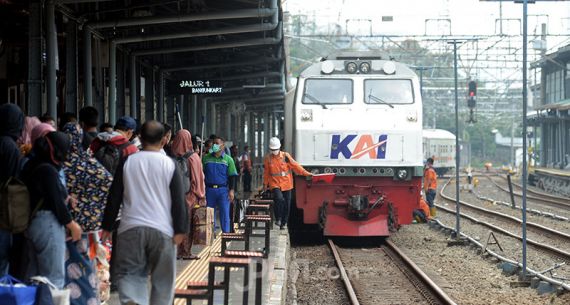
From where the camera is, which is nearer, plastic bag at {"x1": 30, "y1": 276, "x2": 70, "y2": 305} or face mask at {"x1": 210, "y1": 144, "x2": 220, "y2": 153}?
plastic bag at {"x1": 30, "y1": 276, "x2": 70, "y2": 305}

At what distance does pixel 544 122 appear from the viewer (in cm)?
5191

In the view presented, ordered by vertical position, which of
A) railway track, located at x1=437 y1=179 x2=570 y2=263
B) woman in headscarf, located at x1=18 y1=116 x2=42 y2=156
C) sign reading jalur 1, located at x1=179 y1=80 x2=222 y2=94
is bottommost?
railway track, located at x1=437 y1=179 x2=570 y2=263

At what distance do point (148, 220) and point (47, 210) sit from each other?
0.68 metres

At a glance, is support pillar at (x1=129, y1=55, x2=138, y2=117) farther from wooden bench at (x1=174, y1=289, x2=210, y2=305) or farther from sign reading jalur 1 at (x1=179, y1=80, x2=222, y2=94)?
wooden bench at (x1=174, y1=289, x2=210, y2=305)

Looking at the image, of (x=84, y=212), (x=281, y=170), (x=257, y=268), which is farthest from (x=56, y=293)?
(x=281, y=170)

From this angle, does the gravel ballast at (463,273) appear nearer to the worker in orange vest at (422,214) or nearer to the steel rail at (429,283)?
the steel rail at (429,283)

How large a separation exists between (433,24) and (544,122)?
1809 cm

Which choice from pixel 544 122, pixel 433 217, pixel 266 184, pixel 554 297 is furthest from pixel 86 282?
pixel 544 122

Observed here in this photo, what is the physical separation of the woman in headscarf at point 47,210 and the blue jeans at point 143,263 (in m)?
0.39

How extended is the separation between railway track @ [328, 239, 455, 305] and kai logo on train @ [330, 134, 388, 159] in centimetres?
164

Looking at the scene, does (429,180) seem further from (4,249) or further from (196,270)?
(4,249)

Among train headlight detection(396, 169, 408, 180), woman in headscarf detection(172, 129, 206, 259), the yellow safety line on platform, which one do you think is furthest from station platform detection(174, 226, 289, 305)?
train headlight detection(396, 169, 408, 180)

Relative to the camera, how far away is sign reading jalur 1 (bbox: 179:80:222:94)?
1866 centimetres

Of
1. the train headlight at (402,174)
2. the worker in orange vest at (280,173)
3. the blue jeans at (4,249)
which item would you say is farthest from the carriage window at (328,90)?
the blue jeans at (4,249)
